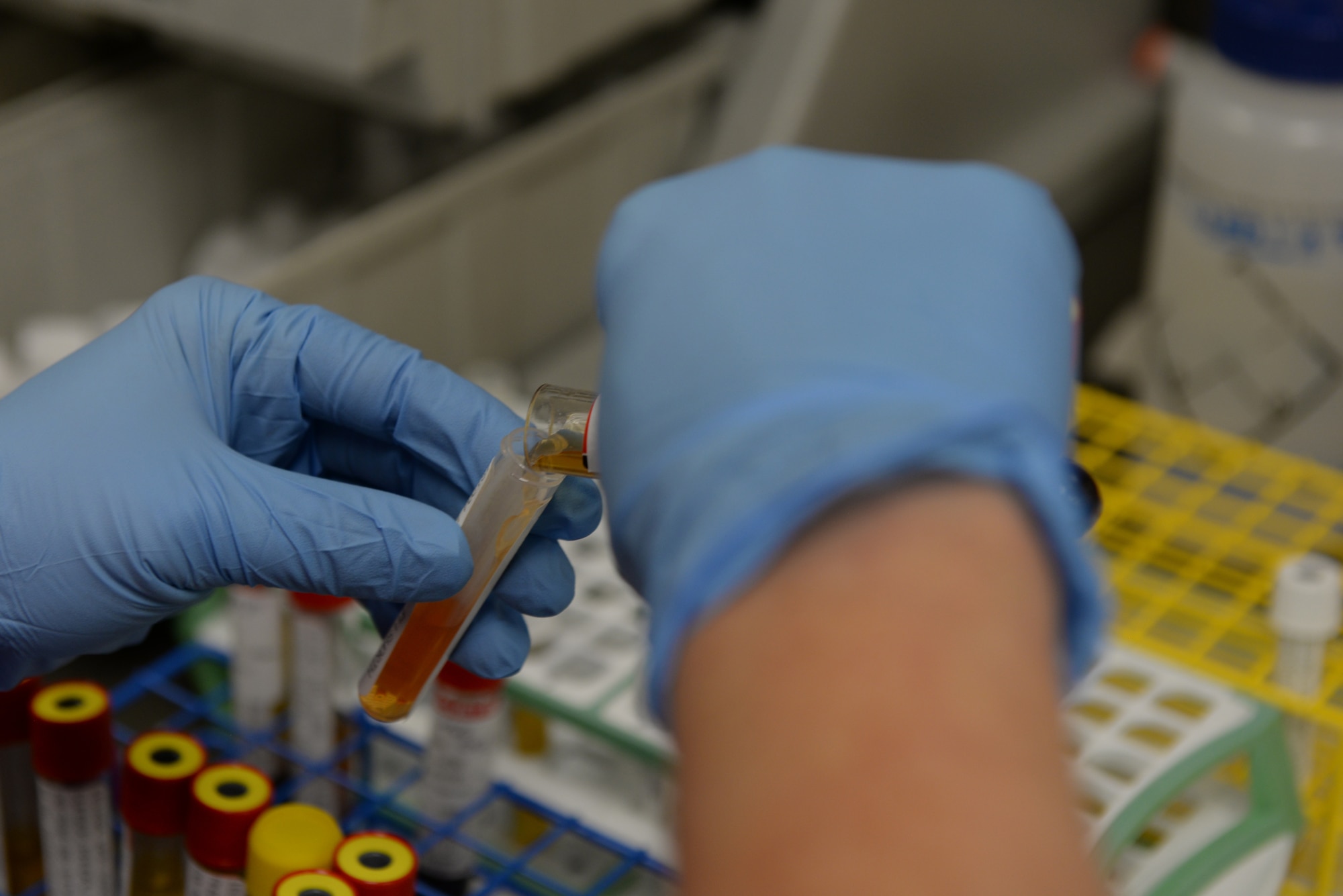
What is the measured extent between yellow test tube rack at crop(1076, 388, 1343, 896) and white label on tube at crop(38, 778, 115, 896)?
647 millimetres

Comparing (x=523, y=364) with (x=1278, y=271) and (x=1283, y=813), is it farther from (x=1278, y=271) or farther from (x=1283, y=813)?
(x=1283, y=813)

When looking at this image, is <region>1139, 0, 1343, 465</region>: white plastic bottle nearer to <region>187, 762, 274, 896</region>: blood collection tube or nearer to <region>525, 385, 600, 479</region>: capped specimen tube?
<region>525, 385, 600, 479</region>: capped specimen tube

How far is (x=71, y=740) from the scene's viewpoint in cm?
72

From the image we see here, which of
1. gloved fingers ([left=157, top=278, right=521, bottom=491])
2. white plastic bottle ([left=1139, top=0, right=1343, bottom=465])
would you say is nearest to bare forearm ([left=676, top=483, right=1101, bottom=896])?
gloved fingers ([left=157, top=278, right=521, bottom=491])

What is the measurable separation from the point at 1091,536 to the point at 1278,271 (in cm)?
43

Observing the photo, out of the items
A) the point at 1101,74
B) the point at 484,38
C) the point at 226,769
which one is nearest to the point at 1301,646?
the point at 226,769

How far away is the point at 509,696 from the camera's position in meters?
0.88

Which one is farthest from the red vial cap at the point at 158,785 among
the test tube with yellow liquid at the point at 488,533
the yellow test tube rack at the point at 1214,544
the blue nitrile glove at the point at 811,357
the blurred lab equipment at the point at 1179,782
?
the yellow test tube rack at the point at 1214,544

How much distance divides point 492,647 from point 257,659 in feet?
0.77

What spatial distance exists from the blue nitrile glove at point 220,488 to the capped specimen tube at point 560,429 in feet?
0.17

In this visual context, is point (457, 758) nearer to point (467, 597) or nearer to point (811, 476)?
point (467, 597)

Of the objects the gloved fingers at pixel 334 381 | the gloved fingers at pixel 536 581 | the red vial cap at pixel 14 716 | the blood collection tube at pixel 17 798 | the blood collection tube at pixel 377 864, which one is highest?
the gloved fingers at pixel 334 381

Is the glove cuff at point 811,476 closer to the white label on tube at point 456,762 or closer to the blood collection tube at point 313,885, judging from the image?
the blood collection tube at point 313,885

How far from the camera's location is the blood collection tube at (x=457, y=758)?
79cm
